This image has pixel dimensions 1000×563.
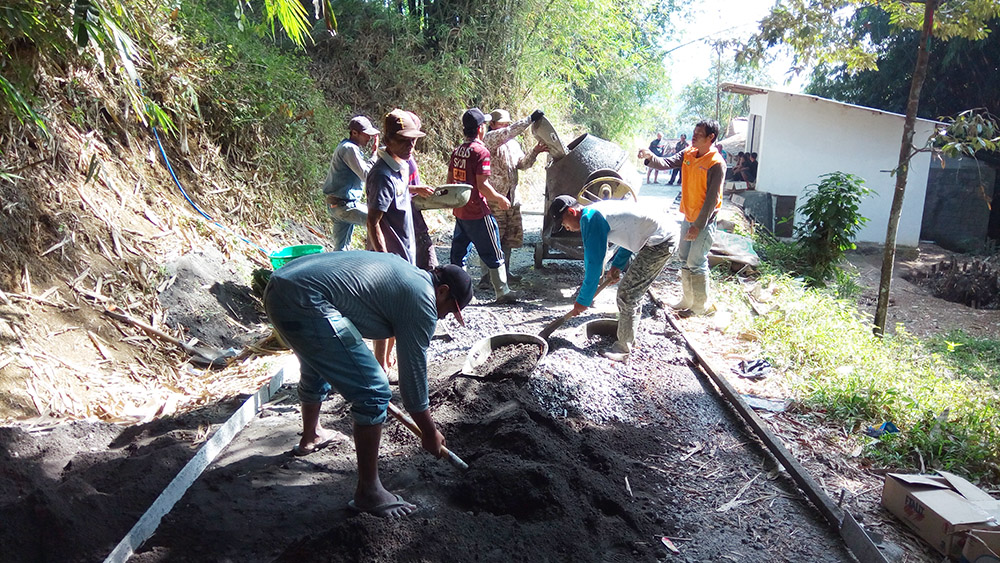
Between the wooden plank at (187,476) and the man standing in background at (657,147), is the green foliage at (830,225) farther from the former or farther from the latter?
the man standing in background at (657,147)

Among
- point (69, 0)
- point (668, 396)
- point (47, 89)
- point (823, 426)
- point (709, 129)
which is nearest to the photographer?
point (69, 0)

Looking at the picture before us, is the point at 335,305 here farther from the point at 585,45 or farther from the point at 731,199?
the point at 585,45

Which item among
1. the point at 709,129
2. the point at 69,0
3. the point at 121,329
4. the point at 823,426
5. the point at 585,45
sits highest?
the point at 585,45

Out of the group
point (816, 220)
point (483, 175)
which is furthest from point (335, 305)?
point (816, 220)

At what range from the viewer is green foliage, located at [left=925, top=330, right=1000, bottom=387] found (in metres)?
5.96

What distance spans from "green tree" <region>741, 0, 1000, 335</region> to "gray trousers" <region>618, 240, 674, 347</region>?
282cm

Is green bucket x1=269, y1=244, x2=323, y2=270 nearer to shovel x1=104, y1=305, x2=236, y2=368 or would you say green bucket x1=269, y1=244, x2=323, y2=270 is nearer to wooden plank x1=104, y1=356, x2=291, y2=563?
shovel x1=104, y1=305, x2=236, y2=368

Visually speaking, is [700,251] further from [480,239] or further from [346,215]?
[346,215]

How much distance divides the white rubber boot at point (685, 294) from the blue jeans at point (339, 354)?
4.08 metres

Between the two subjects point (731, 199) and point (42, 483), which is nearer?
point (42, 483)

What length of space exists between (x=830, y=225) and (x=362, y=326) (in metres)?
7.67

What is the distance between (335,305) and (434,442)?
0.80 meters

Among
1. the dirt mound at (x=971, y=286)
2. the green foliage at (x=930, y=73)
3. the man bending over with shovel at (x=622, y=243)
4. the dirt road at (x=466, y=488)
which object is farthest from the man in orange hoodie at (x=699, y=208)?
the green foliage at (x=930, y=73)

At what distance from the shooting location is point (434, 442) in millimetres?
2953
